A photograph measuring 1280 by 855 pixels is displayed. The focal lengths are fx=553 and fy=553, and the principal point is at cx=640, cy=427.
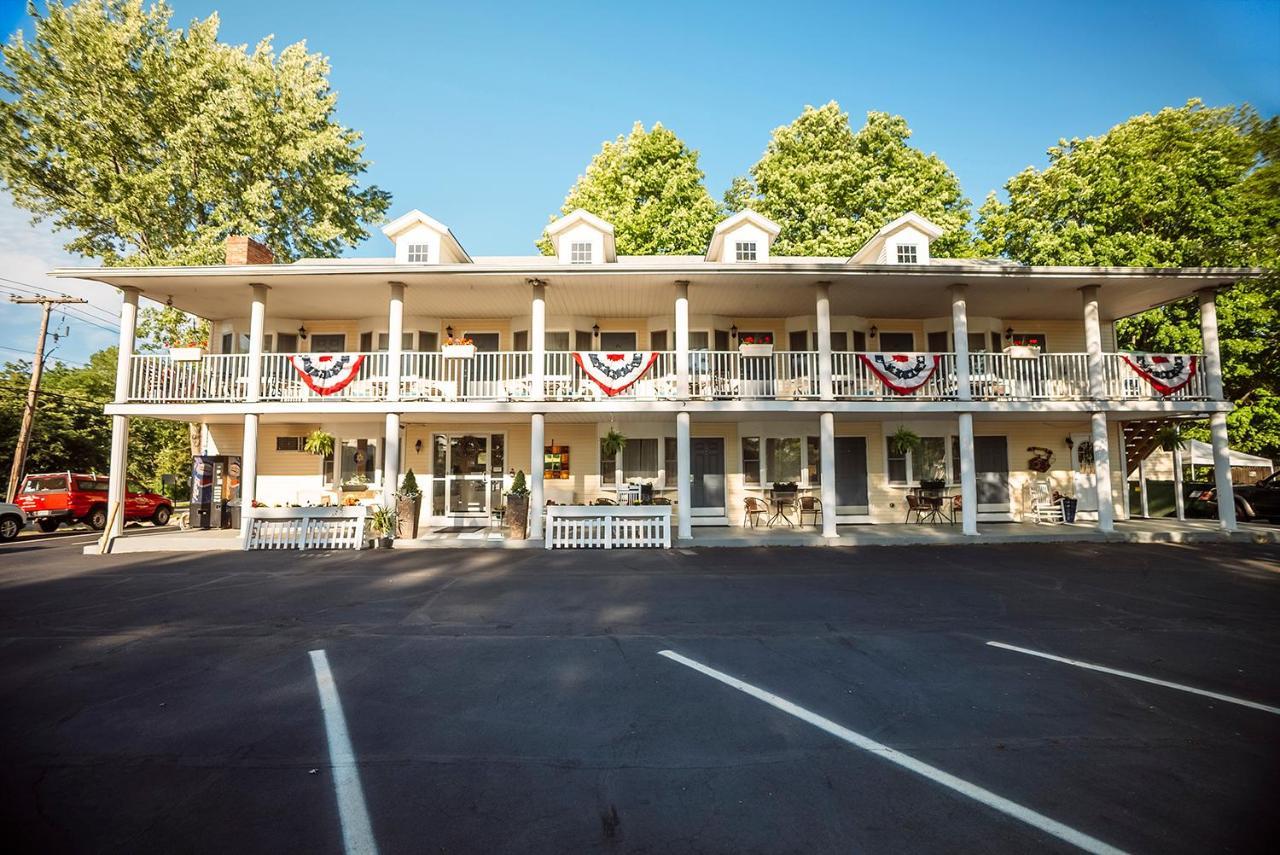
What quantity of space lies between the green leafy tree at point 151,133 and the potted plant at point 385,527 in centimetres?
1457

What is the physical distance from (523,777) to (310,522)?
1158cm

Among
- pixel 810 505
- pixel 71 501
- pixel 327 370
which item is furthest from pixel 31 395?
pixel 810 505

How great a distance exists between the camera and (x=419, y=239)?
15570 mm

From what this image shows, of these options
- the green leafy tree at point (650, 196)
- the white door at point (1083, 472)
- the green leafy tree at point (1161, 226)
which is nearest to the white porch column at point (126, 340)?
the green leafy tree at point (650, 196)

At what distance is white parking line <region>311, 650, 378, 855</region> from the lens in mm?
2668

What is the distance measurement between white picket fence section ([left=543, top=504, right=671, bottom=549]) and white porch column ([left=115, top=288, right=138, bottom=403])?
10599 millimetres

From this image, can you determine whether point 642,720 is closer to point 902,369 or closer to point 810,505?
point 902,369

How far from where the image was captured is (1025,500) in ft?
53.5

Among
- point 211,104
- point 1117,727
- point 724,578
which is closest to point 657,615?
point 724,578

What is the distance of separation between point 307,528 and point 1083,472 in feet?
69.0

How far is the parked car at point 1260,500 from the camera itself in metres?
18.1

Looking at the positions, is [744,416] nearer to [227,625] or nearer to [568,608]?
[568,608]

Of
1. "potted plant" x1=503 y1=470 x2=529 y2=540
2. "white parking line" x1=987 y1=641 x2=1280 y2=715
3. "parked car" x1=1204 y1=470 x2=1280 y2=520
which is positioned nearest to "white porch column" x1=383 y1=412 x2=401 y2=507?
"potted plant" x1=503 y1=470 x2=529 y2=540

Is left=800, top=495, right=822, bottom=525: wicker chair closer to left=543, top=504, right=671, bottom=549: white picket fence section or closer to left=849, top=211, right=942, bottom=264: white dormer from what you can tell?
left=543, top=504, right=671, bottom=549: white picket fence section
